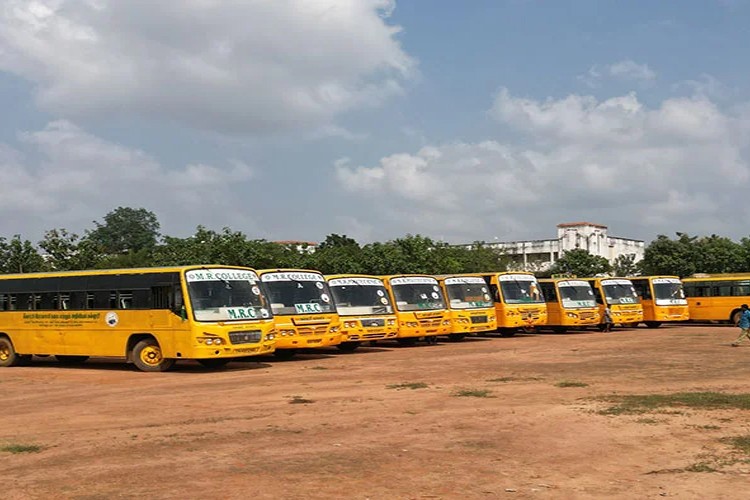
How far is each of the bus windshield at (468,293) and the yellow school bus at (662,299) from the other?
11.8 metres

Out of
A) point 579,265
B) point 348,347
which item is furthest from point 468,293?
point 579,265

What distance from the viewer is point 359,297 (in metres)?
24.6

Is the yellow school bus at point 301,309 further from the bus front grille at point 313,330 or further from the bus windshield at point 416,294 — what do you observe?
the bus windshield at point 416,294

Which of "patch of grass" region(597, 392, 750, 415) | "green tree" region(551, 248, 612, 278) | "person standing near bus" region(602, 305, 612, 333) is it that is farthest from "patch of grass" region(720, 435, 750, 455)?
"green tree" region(551, 248, 612, 278)

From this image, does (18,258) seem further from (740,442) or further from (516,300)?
(740,442)

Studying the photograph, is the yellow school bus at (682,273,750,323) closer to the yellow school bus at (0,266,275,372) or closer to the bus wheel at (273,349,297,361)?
the bus wheel at (273,349,297,361)

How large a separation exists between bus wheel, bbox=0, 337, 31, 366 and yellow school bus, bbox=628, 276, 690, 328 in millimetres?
26753

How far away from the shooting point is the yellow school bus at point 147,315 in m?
18.3

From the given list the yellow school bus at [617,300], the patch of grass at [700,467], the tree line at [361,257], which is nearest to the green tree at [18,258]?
the tree line at [361,257]

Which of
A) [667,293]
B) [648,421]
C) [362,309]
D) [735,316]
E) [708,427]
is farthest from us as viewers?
[735,316]

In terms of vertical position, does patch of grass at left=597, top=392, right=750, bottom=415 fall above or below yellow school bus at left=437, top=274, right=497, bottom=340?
below

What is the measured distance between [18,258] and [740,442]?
160 ft

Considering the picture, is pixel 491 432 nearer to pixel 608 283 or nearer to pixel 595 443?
pixel 595 443

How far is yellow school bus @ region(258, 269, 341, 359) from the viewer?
829 inches
